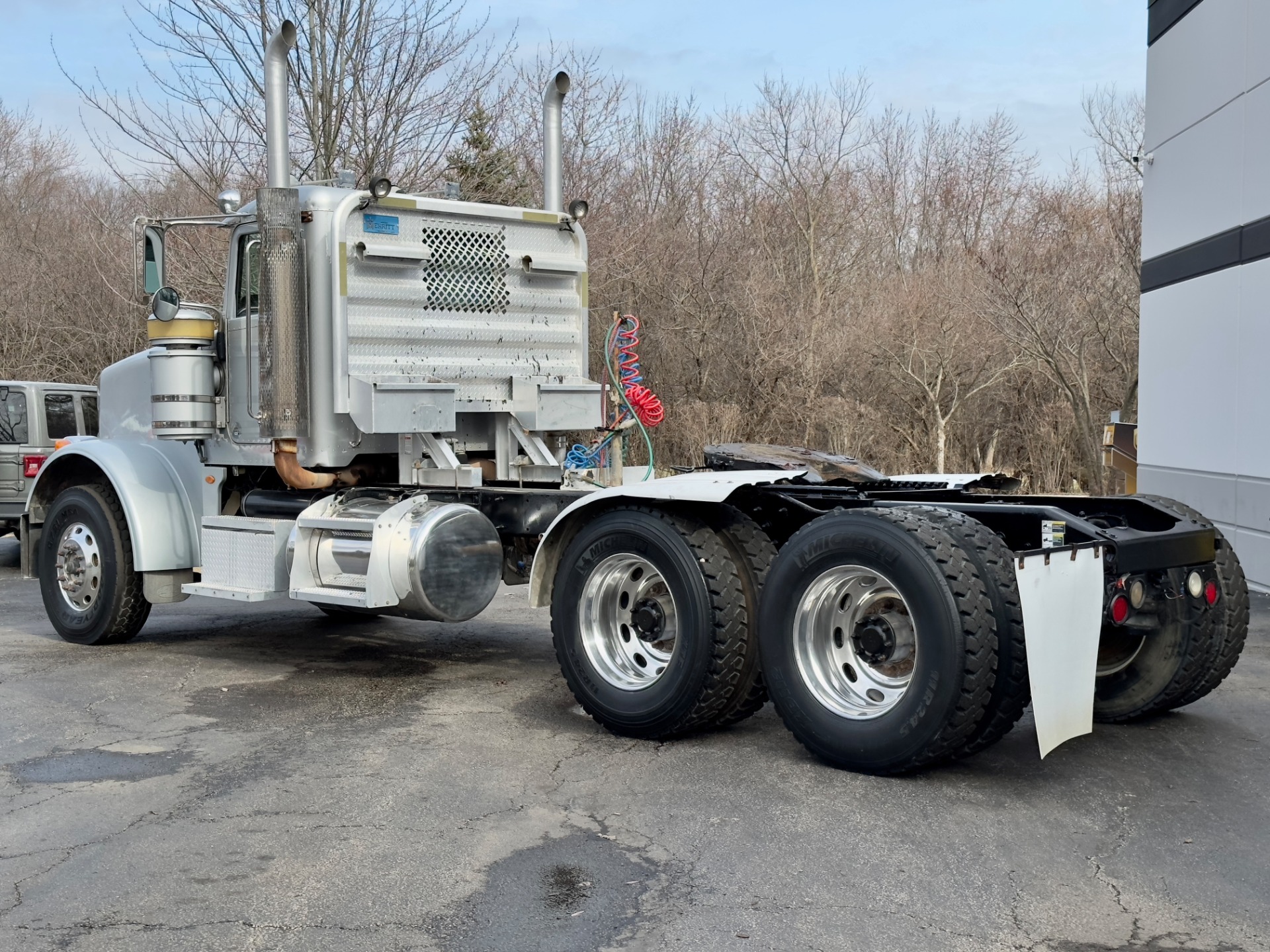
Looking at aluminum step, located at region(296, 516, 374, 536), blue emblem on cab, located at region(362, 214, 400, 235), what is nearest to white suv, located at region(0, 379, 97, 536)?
aluminum step, located at region(296, 516, 374, 536)

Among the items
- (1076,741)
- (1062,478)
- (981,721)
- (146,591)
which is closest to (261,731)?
(146,591)

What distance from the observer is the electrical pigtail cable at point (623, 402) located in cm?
846

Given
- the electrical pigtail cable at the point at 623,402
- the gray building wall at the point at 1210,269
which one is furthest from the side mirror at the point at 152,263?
the gray building wall at the point at 1210,269

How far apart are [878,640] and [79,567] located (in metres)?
6.04

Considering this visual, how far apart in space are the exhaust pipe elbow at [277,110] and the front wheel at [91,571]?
2.69 m

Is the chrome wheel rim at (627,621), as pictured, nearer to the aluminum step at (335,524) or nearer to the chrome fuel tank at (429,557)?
the chrome fuel tank at (429,557)

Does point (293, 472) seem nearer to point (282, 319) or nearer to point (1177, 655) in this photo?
point (282, 319)

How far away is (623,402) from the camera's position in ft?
28.9

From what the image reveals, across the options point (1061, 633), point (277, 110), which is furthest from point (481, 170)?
point (1061, 633)

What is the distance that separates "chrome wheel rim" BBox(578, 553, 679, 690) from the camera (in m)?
6.30

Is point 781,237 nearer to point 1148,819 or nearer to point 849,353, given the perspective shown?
point 849,353

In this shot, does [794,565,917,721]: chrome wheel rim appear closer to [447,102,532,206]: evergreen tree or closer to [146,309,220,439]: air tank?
[146,309,220,439]: air tank

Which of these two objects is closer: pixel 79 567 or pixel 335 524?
pixel 335 524

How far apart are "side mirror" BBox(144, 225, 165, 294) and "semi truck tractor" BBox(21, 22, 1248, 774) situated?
0.7 inches
